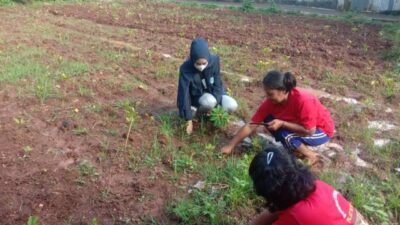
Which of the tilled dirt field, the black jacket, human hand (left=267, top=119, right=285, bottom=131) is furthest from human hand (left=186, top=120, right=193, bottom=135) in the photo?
human hand (left=267, top=119, right=285, bottom=131)

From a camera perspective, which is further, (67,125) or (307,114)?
(67,125)

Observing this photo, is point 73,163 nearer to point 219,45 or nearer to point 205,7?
point 219,45

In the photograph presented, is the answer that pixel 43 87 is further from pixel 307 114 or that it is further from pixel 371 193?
pixel 371 193

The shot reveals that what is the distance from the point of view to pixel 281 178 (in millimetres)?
2152

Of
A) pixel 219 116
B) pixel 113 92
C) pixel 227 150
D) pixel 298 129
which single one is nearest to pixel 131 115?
pixel 113 92

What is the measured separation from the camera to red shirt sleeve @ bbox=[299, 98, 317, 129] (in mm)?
3713

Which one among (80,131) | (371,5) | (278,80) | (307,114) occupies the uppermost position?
(371,5)

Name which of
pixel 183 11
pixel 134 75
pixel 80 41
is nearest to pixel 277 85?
pixel 134 75

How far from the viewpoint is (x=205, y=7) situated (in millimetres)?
15523

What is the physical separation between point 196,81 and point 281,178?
256 cm

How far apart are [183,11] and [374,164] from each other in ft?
35.4

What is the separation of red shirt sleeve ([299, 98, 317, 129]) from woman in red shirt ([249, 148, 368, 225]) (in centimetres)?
148

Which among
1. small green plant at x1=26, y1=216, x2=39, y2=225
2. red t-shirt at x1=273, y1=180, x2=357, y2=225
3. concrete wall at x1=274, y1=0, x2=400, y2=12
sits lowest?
small green plant at x1=26, y1=216, x2=39, y2=225

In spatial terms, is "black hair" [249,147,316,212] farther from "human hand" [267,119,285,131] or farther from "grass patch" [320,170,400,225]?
"human hand" [267,119,285,131]
